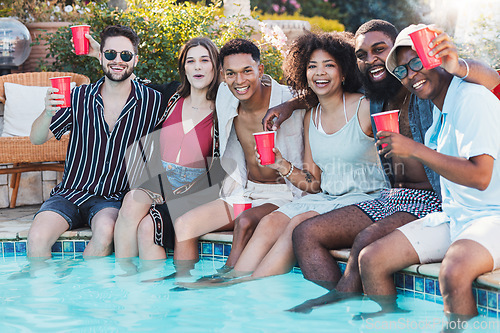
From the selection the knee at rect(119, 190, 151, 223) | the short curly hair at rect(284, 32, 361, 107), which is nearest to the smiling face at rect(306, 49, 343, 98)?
the short curly hair at rect(284, 32, 361, 107)

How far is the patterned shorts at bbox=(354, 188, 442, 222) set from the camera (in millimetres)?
3824

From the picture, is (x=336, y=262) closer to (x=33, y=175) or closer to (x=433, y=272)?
(x=433, y=272)

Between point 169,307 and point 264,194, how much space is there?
4.41ft

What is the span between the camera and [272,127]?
14.7 feet

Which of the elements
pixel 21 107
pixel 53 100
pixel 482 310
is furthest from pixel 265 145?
pixel 21 107

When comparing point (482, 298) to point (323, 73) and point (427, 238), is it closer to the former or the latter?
point (427, 238)

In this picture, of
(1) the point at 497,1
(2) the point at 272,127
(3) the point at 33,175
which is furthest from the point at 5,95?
(1) the point at 497,1

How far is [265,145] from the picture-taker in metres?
4.02

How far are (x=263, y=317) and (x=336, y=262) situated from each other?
2.25ft

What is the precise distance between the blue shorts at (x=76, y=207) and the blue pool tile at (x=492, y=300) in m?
3.06

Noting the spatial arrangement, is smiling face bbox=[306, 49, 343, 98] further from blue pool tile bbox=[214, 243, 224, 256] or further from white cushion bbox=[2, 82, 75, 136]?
white cushion bbox=[2, 82, 75, 136]

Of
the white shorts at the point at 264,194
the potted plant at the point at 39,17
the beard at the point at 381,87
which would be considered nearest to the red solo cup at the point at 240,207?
the white shorts at the point at 264,194

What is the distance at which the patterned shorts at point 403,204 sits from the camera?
3.82 metres

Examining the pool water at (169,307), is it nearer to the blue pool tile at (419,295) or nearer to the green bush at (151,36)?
the blue pool tile at (419,295)
